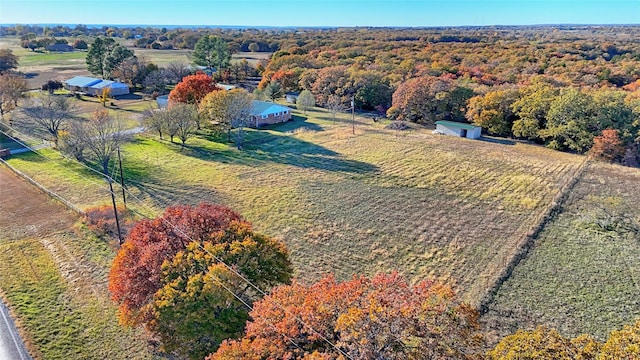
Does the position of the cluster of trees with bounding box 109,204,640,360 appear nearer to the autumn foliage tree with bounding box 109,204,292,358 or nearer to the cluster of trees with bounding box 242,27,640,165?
the autumn foliage tree with bounding box 109,204,292,358

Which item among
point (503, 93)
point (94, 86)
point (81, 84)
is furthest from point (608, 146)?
point (81, 84)

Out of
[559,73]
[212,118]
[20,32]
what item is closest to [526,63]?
[559,73]

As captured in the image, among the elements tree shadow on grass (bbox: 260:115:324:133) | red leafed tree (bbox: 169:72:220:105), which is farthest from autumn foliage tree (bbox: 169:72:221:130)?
tree shadow on grass (bbox: 260:115:324:133)

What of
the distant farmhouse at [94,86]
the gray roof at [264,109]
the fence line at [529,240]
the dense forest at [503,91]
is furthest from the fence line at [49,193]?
the dense forest at [503,91]

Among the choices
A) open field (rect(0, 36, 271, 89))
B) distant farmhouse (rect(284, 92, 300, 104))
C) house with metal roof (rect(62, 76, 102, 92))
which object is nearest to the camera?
distant farmhouse (rect(284, 92, 300, 104))

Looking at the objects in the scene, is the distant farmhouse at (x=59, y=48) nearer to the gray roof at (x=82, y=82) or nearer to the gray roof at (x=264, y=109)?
the gray roof at (x=82, y=82)

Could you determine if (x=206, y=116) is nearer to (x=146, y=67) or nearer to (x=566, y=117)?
(x=146, y=67)
